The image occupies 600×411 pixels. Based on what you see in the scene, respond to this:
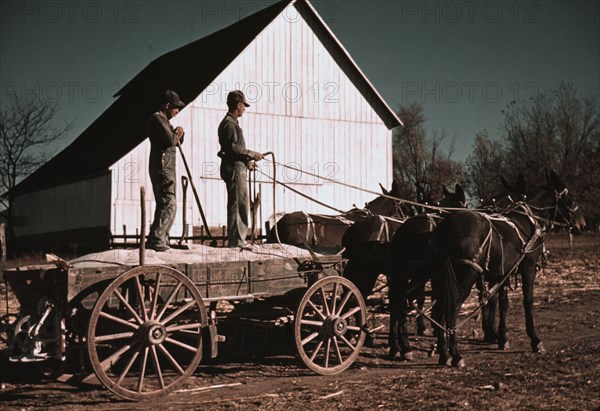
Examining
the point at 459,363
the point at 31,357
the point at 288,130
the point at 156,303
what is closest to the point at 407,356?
the point at 459,363

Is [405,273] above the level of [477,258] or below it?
below

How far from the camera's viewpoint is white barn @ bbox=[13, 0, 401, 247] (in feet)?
74.3

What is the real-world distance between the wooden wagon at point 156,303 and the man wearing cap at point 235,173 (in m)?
0.36

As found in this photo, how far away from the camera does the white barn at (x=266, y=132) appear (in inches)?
891

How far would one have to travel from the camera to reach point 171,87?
27.4 meters

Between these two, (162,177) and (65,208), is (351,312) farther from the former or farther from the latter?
(65,208)

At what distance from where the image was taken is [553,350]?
9922mm

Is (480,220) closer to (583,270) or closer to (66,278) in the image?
(66,278)

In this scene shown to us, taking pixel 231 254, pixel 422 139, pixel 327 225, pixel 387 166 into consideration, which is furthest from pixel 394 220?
pixel 422 139

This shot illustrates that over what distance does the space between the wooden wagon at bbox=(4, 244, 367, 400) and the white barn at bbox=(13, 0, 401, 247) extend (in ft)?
43.2

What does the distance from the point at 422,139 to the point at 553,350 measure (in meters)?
46.3

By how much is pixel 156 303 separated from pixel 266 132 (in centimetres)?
1771

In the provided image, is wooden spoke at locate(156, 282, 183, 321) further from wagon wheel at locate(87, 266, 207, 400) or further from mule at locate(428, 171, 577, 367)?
mule at locate(428, 171, 577, 367)

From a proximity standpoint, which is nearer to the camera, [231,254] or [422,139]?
[231,254]
